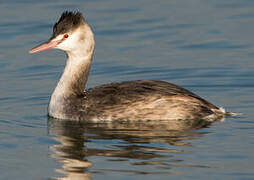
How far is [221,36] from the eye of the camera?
18750mm

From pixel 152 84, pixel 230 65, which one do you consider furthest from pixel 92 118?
pixel 230 65

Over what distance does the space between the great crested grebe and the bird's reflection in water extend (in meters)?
0.16

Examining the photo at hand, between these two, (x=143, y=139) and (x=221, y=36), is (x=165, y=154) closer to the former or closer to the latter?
(x=143, y=139)

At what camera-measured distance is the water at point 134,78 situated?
10.6 m

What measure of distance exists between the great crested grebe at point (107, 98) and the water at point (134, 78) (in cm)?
25

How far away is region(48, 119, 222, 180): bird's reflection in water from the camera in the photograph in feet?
34.9

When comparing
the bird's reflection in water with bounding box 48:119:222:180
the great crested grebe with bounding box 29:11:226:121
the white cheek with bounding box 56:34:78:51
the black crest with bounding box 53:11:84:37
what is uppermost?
the black crest with bounding box 53:11:84:37

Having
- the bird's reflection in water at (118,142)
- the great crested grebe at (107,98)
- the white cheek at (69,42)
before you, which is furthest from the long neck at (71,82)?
the bird's reflection in water at (118,142)

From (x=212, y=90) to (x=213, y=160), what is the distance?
4535mm

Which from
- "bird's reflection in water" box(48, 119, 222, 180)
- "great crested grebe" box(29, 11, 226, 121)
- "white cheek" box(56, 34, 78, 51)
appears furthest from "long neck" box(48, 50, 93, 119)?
"bird's reflection in water" box(48, 119, 222, 180)

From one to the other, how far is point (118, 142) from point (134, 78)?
451 cm

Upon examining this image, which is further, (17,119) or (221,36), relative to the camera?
(221,36)

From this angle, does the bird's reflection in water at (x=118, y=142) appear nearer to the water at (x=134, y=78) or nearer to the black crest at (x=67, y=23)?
the water at (x=134, y=78)

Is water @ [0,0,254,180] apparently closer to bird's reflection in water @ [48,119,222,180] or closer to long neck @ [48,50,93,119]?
bird's reflection in water @ [48,119,222,180]
